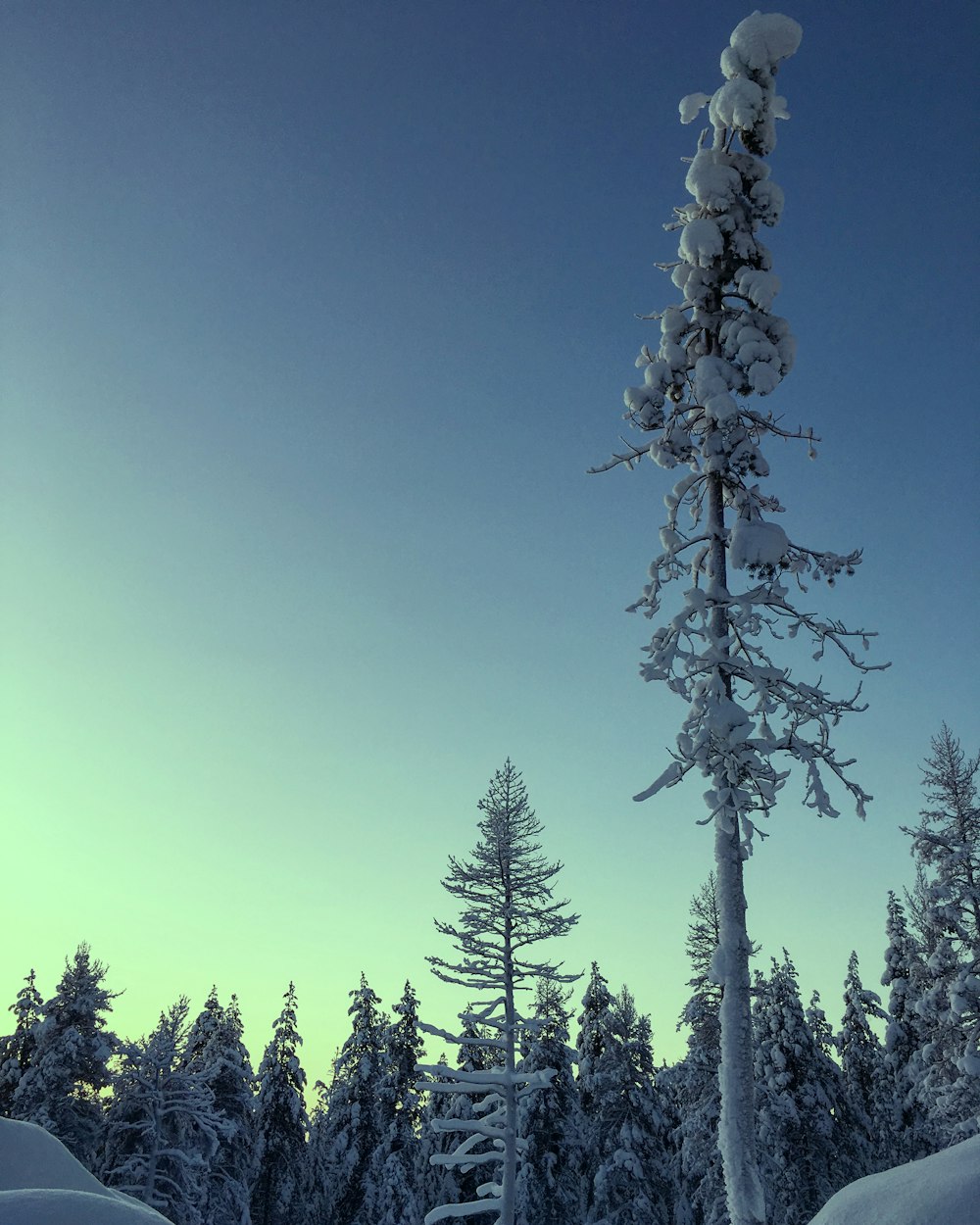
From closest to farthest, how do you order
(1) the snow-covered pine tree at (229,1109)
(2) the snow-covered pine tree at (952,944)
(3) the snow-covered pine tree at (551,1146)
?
(2) the snow-covered pine tree at (952,944)
(3) the snow-covered pine tree at (551,1146)
(1) the snow-covered pine tree at (229,1109)

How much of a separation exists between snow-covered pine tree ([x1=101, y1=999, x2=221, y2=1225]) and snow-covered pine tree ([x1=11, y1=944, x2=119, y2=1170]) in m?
0.64

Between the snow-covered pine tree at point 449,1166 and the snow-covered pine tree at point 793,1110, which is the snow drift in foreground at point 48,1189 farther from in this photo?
the snow-covered pine tree at point 449,1166

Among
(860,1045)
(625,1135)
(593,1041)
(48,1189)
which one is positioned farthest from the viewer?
(860,1045)

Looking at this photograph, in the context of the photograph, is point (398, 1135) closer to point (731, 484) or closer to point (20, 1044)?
point (20, 1044)

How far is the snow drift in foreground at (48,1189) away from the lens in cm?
733

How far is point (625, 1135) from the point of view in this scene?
1315 inches

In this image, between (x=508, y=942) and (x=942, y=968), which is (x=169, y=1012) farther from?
(x=942, y=968)

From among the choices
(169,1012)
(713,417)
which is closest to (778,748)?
(713,417)

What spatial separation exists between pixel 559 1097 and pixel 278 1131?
44.8 feet

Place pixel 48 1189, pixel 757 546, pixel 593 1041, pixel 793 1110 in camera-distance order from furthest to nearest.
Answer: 1. pixel 593 1041
2. pixel 793 1110
3. pixel 757 546
4. pixel 48 1189

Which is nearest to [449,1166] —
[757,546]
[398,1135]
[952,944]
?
[398,1135]

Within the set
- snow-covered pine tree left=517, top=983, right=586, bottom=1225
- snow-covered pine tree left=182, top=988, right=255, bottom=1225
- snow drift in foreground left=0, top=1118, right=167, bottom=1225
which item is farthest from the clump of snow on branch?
snow-covered pine tree left=182, top=988, right=255, bottom=1225

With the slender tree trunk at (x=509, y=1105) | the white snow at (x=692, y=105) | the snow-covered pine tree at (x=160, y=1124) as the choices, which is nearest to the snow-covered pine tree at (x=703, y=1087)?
the slender tree trunk at (x=509, y=1105)

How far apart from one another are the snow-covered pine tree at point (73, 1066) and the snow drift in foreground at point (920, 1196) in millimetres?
28758
